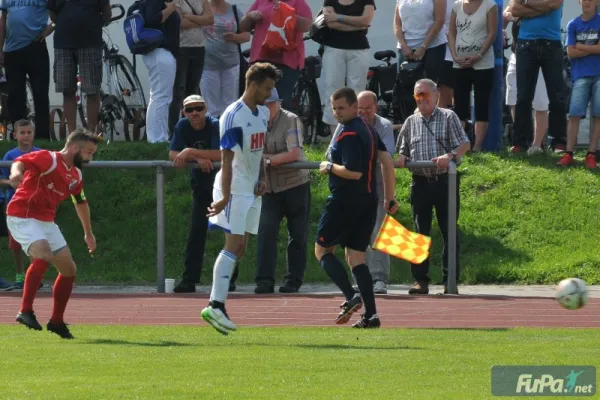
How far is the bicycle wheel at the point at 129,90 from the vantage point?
2103 centimetres

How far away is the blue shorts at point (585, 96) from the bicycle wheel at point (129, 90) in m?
6.40

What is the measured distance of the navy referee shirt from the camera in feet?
40.2

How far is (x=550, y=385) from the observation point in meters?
8.41

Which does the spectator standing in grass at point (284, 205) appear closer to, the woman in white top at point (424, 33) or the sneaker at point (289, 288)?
the sneaker at point (289, 288)

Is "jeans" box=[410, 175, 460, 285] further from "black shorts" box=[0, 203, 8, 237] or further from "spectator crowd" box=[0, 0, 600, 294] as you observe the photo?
"black shorts" box=[0, 203, 8, 237]

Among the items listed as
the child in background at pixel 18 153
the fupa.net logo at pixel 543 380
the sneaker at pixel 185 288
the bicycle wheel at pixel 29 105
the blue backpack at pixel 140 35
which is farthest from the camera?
the bicycle wheel at pixel 29 105

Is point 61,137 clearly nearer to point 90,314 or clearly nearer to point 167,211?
point 167,211

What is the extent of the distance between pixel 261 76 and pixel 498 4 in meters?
7.58

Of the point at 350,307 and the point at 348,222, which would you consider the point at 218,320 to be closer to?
the point at 350,307

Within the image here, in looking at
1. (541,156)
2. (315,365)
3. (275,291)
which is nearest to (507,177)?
(541,156)

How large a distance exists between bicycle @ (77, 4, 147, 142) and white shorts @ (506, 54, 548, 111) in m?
5.25

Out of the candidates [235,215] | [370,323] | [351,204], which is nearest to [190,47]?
[351,204]

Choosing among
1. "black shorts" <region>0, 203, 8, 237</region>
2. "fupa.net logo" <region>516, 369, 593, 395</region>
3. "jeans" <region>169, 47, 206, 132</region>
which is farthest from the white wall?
"fupa.net logo" <region>516, 369, 593, 395</region>

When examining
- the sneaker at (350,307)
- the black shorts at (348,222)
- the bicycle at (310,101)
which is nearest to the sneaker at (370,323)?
the sneaker at (350,307)
